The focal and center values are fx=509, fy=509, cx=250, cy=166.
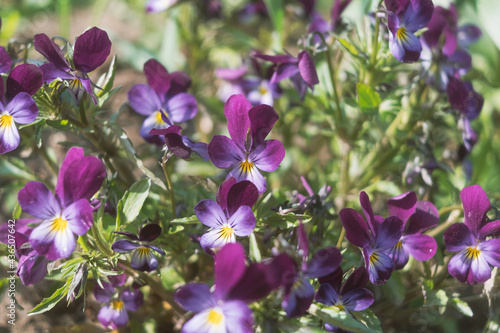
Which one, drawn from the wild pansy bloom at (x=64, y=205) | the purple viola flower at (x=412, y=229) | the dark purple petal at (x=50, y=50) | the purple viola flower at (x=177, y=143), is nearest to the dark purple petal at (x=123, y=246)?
the wild pansy bloom at (x=64, y=205)

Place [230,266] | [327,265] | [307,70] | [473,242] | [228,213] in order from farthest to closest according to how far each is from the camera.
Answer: [307,70]
[473,242]
[228,213]
[327,265]
[230,266]

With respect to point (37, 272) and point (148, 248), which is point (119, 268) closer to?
point (148, 248)

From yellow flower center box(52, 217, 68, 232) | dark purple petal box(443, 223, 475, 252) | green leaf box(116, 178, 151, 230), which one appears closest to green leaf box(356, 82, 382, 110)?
dark purple petal box(443, 223, 475, 252)

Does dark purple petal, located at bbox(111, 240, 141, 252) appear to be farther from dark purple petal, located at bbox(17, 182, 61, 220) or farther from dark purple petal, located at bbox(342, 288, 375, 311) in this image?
dark purple petal, located at bbox(342, 288, 375, 311)

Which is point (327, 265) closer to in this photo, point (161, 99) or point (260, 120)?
point (260, 120)

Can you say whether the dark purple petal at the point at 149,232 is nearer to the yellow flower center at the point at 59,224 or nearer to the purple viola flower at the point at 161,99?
the yellow flower center at the point at 59,224

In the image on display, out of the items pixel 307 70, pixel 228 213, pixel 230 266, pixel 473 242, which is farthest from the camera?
pixel 307 70

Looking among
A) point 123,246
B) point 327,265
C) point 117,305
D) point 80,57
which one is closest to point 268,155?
point 327,265
